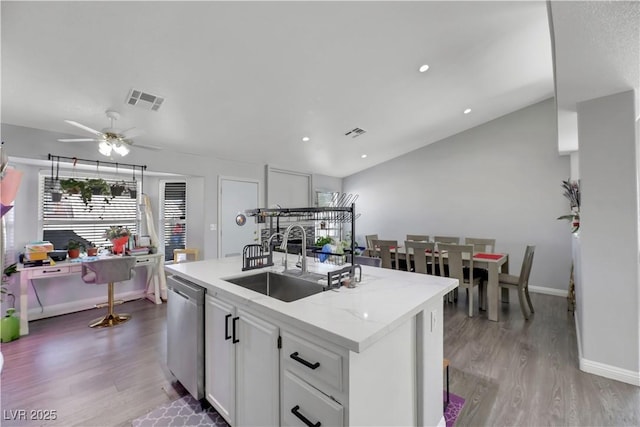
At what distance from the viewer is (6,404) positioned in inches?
80.6

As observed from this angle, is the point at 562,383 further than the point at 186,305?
Yes

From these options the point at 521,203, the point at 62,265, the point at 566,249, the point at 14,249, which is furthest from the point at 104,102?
the point at 566,249

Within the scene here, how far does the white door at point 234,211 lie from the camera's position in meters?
4.98

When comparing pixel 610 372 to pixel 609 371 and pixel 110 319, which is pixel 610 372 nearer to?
pixel 609 371

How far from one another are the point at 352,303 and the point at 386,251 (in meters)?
3.08

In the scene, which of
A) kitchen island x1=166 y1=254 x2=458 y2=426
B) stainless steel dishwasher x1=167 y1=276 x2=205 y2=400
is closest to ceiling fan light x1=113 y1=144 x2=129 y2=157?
stainless steel dishwasher x1=167 y1=276 x2=205 y2=400

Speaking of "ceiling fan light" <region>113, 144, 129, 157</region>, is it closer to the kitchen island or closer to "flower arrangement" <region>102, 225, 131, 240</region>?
"flower arrangement" <region>102, 225, 131, 240</region>

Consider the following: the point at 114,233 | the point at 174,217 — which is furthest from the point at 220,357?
the point at 174,217

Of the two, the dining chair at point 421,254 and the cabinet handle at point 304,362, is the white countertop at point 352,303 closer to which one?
the cabinet handle at point 304,362

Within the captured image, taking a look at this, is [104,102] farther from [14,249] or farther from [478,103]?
[478,103]

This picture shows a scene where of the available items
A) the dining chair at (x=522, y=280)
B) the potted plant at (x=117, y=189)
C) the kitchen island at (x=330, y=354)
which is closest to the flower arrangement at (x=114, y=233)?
the potted plant at (x=117, y=189)

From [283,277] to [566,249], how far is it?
4.97 metres

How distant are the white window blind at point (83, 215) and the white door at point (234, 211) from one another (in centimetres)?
134

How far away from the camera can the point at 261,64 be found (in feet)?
9.00
